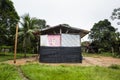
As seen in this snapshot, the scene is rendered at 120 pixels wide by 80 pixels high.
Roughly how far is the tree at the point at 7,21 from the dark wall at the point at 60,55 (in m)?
13.1

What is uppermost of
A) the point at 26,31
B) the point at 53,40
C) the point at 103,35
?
the point at 103,35

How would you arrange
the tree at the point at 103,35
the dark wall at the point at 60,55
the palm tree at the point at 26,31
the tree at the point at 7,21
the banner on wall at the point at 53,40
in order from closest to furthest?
the dark wall at the point at 60,55, the banner on wall at the point at 53,40, the palm tree at the point at 26,31, the tree at the point at 7,21, the tree at the point at 103,35

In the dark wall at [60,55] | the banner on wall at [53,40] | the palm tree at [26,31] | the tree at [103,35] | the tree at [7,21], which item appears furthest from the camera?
the tree at [103,35]

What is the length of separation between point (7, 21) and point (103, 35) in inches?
880

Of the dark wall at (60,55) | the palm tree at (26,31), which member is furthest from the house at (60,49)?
the palm tree at (26,31)

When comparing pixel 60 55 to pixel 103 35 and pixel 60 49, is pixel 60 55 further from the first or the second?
pixel 103 35

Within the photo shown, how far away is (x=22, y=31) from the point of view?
28.6 m

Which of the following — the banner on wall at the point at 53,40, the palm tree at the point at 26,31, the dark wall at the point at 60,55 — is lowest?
the dark wall at the point at 60,55

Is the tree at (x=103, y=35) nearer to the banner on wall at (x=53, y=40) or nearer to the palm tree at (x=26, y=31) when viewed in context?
the palm tree at (x=26, y=31)

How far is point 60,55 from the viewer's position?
1745cm

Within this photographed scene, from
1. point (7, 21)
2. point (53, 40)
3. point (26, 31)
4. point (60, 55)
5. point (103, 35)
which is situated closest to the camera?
point (60, 55)

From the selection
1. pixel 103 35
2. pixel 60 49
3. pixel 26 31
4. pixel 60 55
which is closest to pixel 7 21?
pixel 26 31

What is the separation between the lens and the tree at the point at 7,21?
29.0 metres

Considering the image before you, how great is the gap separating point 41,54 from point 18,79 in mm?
8943
